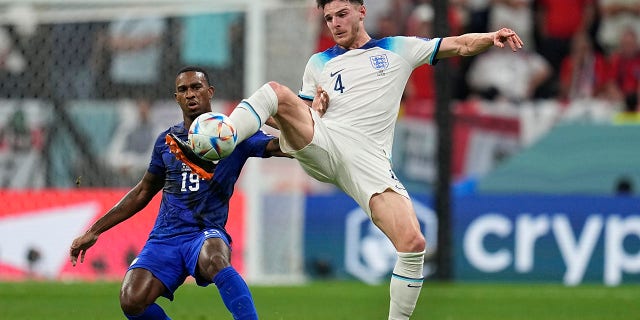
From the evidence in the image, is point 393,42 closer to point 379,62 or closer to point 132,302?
point 379,62

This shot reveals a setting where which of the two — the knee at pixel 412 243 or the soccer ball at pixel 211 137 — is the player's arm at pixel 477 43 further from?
the soccer ball at pixel 211 137

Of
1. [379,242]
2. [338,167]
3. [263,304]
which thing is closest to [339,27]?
[338,167]

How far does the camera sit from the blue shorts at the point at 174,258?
7750 millimetres

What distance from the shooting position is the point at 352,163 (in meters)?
8.05

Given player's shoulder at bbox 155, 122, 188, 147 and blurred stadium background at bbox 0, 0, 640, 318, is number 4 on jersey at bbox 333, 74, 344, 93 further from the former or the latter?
blurred stadium background at bbox 0, 0, 640, 318

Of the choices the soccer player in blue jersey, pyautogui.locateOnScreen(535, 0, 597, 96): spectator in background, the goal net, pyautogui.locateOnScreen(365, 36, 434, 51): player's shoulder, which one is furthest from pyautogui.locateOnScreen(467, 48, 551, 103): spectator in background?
the soccer player in blue jersey

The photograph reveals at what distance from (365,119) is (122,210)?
168 centimetres

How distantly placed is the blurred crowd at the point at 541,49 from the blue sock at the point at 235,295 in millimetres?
10385

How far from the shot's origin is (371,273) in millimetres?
15398

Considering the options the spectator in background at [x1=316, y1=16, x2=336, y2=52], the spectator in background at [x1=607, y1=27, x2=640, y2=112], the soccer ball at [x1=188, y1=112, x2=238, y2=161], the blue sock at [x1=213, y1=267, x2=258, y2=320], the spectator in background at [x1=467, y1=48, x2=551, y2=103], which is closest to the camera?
the soccer ball at [x1=188, y1=112, x2=238, y2=161]

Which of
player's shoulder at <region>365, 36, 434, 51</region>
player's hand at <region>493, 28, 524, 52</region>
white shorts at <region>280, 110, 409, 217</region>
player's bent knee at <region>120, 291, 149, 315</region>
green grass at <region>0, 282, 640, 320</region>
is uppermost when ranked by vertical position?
player's hand at <region>493, 28, 524, 52</region>

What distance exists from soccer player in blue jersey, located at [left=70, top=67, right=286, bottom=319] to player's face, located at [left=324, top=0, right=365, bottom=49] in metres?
0.84

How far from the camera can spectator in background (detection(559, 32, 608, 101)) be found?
18359mm

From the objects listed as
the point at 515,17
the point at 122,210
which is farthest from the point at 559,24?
the point at 122,210
